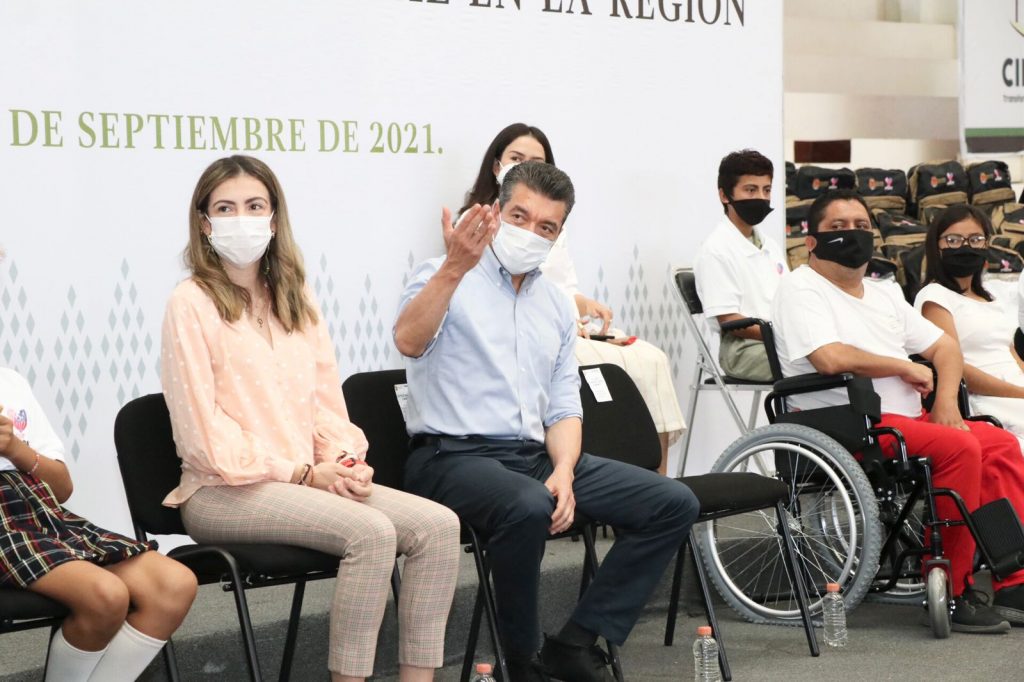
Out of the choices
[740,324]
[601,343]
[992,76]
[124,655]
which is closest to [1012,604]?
[740,324]

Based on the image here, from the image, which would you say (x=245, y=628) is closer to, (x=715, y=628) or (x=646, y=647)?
(x=715, y=628)

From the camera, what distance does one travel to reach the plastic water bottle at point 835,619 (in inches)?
155

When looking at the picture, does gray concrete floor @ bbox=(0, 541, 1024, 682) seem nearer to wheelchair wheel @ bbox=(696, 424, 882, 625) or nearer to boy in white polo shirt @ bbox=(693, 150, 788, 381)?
wheelchair wheel @ bbox=(696, 424, 882, 625)

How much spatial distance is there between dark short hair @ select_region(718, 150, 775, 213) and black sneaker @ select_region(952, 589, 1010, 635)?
1.81 meters

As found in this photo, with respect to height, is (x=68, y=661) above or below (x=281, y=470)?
below

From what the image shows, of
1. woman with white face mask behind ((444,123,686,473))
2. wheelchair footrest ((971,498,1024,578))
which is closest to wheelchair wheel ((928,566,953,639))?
wheelchair footrest ((971,498,1024,578))

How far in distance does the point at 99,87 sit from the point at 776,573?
265cm

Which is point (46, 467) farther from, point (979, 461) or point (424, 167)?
point (979, 461)

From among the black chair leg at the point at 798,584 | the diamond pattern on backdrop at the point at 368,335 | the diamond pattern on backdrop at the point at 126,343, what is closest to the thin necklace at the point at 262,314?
the diamond pattern on backdrop at the point at 126,343

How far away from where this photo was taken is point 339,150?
4.43 meters

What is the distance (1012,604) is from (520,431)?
5.78 ft

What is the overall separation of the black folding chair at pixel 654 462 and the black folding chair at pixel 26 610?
164 cm

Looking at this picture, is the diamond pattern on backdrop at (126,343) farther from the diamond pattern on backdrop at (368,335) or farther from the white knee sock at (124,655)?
the white knee sock at (124,655)

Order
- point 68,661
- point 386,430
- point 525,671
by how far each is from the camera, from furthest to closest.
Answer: point 386,430
point 525,671
point 68,661
